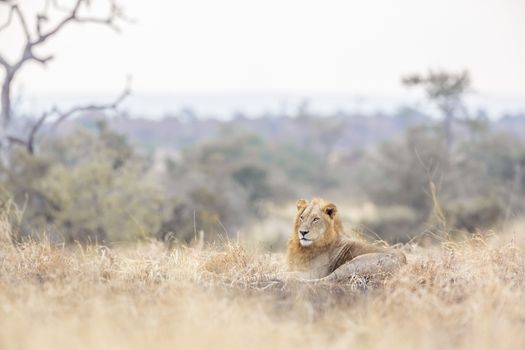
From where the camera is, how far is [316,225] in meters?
7.45

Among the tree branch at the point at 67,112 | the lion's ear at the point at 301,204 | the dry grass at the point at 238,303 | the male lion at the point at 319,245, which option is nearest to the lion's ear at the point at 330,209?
the male lion at the point at 319,245

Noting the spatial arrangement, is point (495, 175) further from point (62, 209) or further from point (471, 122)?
point (62, 209)

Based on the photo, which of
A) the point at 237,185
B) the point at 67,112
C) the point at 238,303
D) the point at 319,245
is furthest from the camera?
the point at 237,185

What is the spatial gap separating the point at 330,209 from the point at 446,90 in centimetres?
2596

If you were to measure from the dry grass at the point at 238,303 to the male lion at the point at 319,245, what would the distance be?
0.94 ft

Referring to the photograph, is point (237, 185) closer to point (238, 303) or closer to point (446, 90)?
point (446, 90)

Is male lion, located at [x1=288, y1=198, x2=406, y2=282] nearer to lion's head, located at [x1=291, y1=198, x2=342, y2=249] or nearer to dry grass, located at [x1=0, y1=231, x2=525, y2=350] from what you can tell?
lion's head, located at [x1=291, y1=198, x2=342, y2=249]

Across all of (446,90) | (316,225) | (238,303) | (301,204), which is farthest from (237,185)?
(238,303)

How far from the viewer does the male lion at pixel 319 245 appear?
7320 millimetres

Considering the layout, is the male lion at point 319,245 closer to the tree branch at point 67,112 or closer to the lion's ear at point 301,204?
the lion's ear at point 301,204

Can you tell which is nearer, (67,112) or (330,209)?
(330,209)

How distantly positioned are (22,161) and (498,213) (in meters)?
12.3

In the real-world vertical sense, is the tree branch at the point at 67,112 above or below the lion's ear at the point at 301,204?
below

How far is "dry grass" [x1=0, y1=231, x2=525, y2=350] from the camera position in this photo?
486 cm
